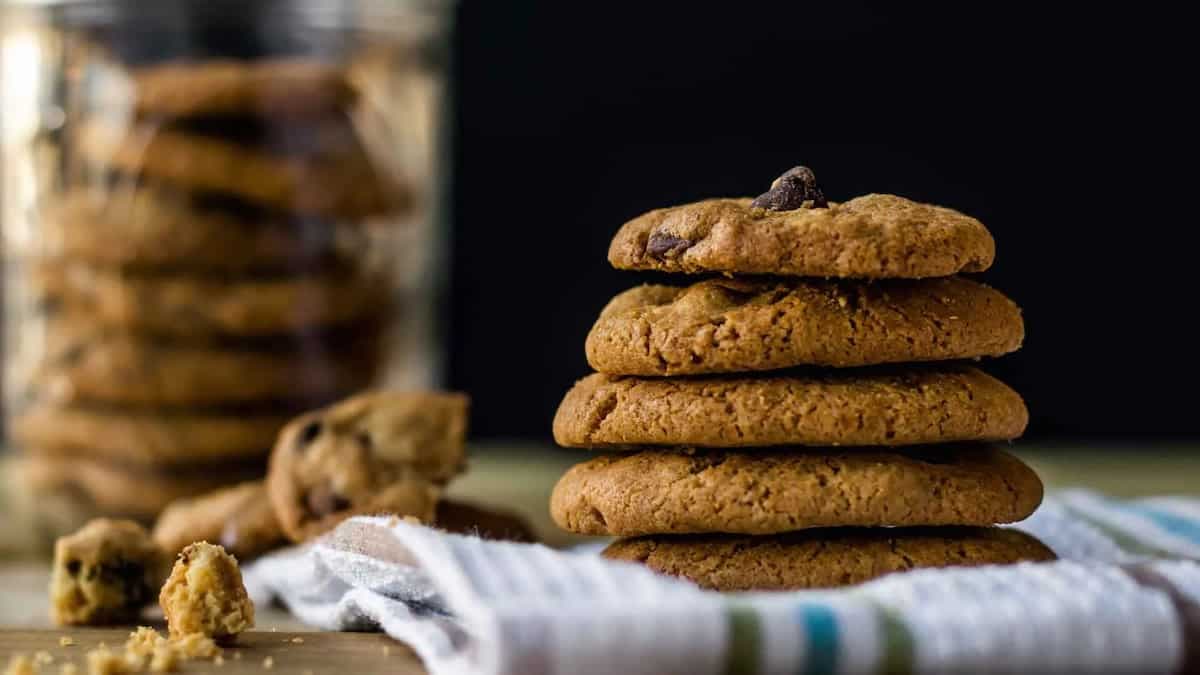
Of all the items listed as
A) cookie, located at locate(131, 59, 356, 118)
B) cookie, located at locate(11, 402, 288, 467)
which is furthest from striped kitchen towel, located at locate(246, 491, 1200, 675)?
cookie, located at locate(131, 59, 356, 118)

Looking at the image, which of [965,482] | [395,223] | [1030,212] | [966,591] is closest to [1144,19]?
[1030,212]

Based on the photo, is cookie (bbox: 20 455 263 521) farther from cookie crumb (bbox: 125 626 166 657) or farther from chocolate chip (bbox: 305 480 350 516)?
cookie crumb (bbox: 125 626 166 657)

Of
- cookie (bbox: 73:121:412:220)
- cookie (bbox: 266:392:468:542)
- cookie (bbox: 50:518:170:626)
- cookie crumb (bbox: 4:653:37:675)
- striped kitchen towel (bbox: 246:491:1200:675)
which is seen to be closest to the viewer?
striped kitchen towel (bbox: 246:491:1200:675)

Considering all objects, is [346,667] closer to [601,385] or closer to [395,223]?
[601,385]

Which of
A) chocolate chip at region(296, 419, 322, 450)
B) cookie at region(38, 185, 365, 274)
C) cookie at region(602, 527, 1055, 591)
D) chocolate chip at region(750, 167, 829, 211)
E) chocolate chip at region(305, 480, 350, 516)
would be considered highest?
chocolate chip at region(750, 167, 829, 211)

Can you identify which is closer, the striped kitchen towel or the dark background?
the striped kitchen towel

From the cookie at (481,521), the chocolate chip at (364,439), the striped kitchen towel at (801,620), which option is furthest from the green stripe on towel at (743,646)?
the chocolate chip at (364,439)

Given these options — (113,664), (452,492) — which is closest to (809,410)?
(113,664)
